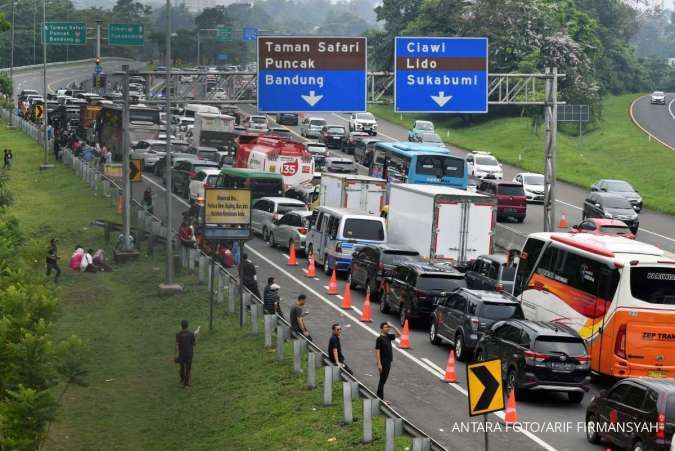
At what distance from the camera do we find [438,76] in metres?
39.8

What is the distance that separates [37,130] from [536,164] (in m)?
32.8

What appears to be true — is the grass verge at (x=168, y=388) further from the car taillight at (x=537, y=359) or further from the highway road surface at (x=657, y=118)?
the highway road surface at (x=657, y=118)

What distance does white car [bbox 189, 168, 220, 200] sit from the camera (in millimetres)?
53625

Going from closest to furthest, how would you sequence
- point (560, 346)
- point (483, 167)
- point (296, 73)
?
point (560, 346), point (296, 73), point (483, 167)

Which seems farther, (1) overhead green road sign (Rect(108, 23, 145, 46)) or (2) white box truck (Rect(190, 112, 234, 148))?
(1) overhead green road sign (Rect(108, 23, 145, 46))

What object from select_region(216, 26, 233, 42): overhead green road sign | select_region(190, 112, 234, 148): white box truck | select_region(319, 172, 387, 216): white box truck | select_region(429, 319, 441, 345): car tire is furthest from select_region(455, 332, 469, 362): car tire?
select_region(216, 26, 233, 42): overhead green road sign

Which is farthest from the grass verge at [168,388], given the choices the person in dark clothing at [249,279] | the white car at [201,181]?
the white car at [201,181]

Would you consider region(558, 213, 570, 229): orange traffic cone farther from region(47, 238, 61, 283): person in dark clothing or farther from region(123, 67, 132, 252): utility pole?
region(47, 238, 61, 283): person in dark clothing

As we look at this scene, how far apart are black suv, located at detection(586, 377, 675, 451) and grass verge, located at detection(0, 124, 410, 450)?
11.0 feet

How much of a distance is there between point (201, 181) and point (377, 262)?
20.3 m

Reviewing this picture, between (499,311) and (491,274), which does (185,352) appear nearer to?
(499,311)

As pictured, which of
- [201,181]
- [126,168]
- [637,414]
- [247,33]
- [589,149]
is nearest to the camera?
[637,414]

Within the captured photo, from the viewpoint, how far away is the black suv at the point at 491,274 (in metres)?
33.9

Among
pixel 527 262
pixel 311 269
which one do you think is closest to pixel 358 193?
pixel 311 269
